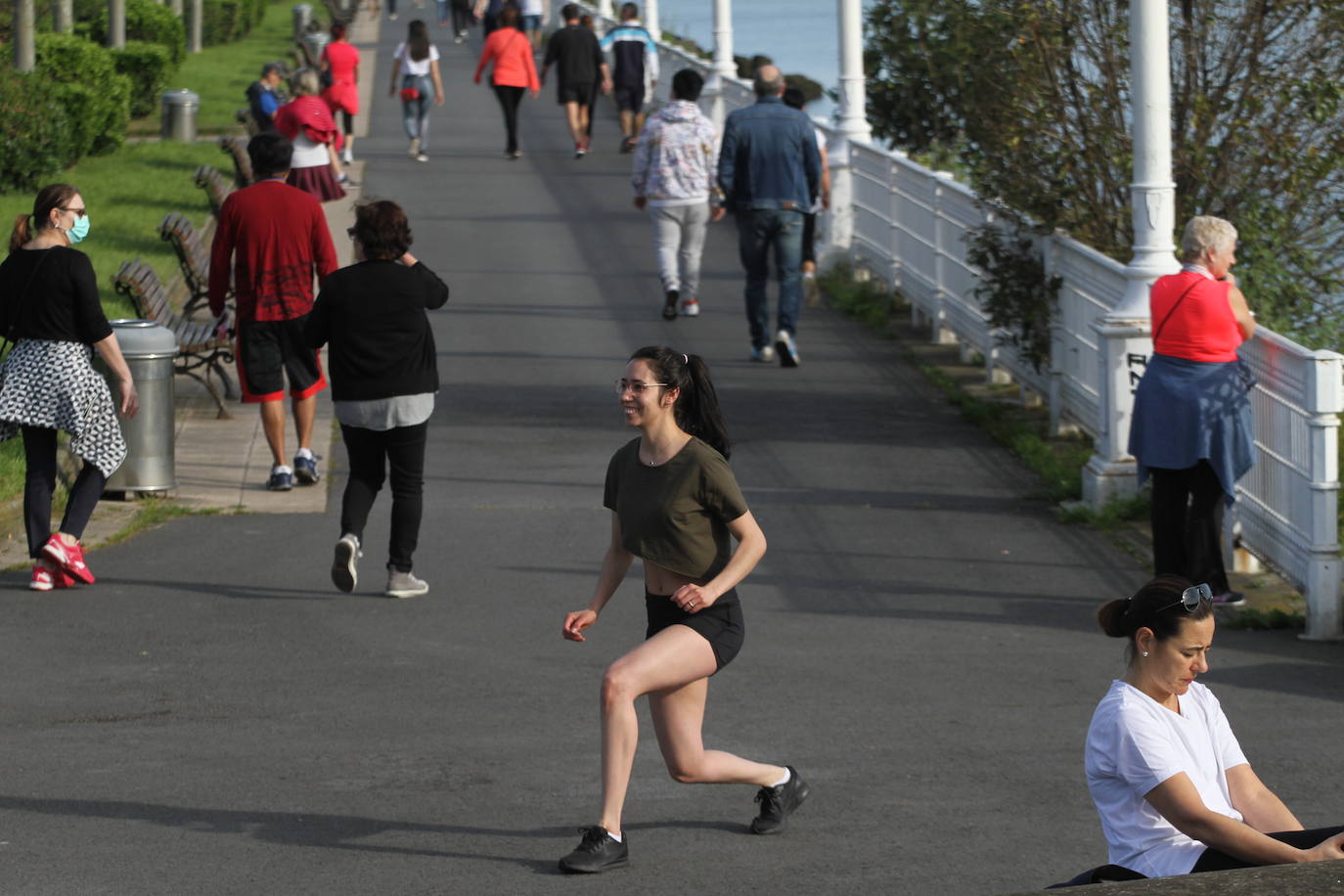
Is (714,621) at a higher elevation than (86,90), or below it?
below

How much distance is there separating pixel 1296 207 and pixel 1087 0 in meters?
1.85

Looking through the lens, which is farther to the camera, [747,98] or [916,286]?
[747,98]

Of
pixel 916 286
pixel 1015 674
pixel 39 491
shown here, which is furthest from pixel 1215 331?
pixel 916 286

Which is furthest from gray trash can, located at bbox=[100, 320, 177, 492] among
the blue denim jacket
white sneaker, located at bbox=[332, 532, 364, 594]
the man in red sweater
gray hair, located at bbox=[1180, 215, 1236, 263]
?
gray hair, located at bbox=[1180, 215, 1236, 263]

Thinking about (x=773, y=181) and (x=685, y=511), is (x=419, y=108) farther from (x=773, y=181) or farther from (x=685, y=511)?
(x=685, y=511)

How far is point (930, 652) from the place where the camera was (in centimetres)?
835

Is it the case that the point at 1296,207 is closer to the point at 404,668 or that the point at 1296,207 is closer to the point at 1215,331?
the point at 1215,331

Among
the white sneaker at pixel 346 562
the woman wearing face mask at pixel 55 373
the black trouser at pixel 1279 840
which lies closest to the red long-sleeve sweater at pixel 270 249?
the woman wearing face mask at pixel 55 373

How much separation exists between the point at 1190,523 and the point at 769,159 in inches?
234

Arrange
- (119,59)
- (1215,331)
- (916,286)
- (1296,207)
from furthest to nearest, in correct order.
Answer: (119,59) → (916,286) → (1296,207) → (1215,331)

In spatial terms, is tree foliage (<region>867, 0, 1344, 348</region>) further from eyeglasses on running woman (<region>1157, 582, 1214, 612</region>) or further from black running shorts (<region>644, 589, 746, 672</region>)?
eyeglasses on running woman (<region>1157, 582, 1214, 612</region>)

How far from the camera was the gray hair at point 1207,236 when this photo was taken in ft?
28.3

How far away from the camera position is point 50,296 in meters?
8.84

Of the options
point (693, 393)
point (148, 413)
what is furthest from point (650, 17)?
point (693, 393)
